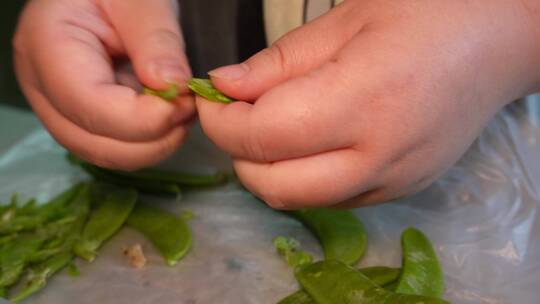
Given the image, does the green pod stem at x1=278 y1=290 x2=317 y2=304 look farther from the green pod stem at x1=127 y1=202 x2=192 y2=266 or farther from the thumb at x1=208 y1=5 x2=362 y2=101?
the thumb at x1=208 y1=5 x2=362 y2=101

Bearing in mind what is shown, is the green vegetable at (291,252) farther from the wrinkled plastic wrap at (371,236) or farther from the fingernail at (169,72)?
the fingernail at (169,72)

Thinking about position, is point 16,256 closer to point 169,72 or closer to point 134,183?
point 134,183

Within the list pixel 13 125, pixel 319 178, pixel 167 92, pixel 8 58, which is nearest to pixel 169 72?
pixel 167 92

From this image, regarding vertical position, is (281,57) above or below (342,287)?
above

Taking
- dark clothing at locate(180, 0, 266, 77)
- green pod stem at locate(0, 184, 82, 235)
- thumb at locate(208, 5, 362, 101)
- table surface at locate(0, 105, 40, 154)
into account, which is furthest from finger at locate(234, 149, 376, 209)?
table surface at locate(0, 105, 40, 154)

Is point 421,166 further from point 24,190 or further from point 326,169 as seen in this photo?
point 24,190

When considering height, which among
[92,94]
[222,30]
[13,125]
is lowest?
[13,125]
